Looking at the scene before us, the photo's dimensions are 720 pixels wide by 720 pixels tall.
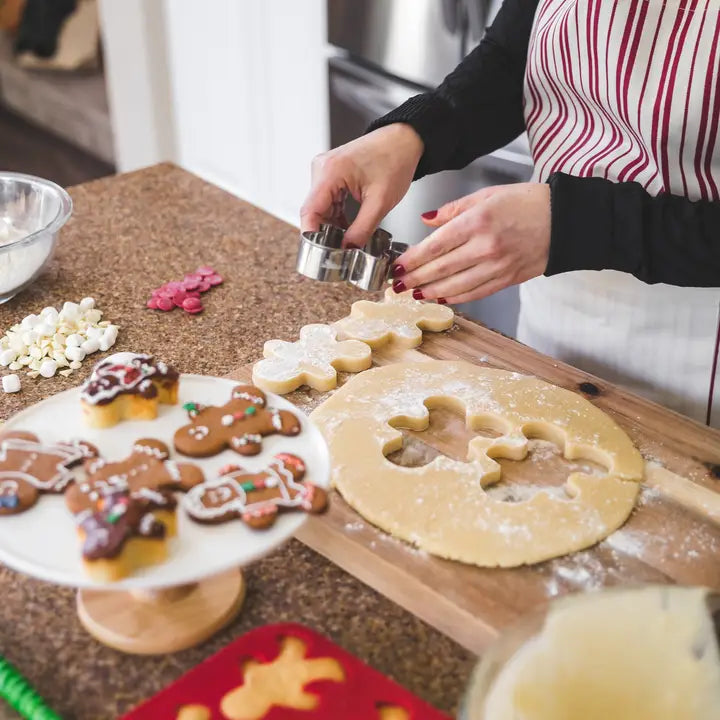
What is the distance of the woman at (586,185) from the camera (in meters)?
0.95

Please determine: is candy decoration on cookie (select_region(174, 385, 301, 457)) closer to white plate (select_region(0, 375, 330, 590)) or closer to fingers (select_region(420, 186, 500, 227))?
white plate (select_region(0, 375, 330, 590))

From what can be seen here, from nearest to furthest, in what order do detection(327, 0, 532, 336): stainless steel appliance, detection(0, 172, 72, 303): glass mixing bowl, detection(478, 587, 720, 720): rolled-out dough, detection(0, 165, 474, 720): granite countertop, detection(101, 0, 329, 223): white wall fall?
detection(478, 587, 720, 720): rolled-out dough < detection(0, 165, 474, 720): granite countertop < detection(0, 172, 72, 303): glass mixing bowl < detection(327, 0, 532, 336): stainless steel appliance < detection(101, 0, 329, 223): white wall

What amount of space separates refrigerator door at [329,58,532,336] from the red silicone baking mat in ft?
4.34

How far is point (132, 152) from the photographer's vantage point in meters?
3.26

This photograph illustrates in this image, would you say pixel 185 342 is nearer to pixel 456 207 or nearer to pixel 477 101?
pixel 456 207

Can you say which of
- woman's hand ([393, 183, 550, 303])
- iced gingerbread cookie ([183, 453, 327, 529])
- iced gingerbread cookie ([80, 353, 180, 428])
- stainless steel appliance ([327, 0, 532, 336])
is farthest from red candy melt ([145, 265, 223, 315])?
stainless steel appliance ([327, 0, 532, 336])

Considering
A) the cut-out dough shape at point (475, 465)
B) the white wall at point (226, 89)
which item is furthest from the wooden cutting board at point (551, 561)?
the white wall at point (226, 89)

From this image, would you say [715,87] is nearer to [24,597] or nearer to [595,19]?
[595,19]

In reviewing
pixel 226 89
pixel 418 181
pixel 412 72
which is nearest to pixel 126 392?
pixel 418 181

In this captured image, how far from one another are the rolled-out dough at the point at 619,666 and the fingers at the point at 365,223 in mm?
622

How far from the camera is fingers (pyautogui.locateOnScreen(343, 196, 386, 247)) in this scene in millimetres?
1110

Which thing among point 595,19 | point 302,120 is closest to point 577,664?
point 595,19

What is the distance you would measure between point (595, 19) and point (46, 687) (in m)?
0.97

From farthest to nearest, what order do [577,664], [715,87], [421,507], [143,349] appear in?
1. [143,349]
2. [715,87]
3. [421,507]
4. [577,664]
